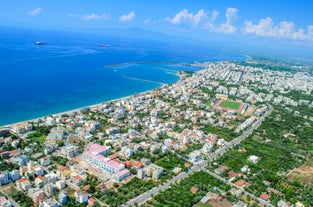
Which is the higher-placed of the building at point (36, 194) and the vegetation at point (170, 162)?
the vegetation at point (170, 162)

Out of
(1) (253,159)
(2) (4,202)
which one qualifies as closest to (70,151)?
(2) (4,202)

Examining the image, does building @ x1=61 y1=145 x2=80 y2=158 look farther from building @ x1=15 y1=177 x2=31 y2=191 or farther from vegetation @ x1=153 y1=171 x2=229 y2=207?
vegetation @ x1=153 y1=171 x2=229 y2=207

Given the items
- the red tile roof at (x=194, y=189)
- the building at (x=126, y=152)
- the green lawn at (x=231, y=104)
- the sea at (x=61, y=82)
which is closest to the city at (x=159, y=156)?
the building at (x=126, y=152)

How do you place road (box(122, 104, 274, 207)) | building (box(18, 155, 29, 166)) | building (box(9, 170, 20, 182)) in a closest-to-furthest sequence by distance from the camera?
road (box(122, 104, 274, 207)) → building (box(9, 170, 20, 182)) → building (box(18, 155, 29, 166))

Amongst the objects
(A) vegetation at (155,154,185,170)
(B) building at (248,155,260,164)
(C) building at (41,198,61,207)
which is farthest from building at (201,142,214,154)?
(C) building at (41,198,61,207)

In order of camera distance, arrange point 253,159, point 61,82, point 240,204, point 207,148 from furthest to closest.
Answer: point 61,82 < point 207,148 < point 253,159 < point 240,204

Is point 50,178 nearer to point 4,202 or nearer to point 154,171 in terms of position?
point 4,202

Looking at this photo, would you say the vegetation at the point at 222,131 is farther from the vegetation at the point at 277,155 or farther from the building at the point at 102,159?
the building at the point at 102,159

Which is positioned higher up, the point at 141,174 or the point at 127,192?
the point at 141,174

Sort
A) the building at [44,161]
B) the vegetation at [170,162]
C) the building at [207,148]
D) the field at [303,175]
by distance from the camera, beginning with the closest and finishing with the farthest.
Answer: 1. the building at [44,161]
2. the field at [303,175]
3. the vegetation at [170,162]
4. the building at [207,148]
